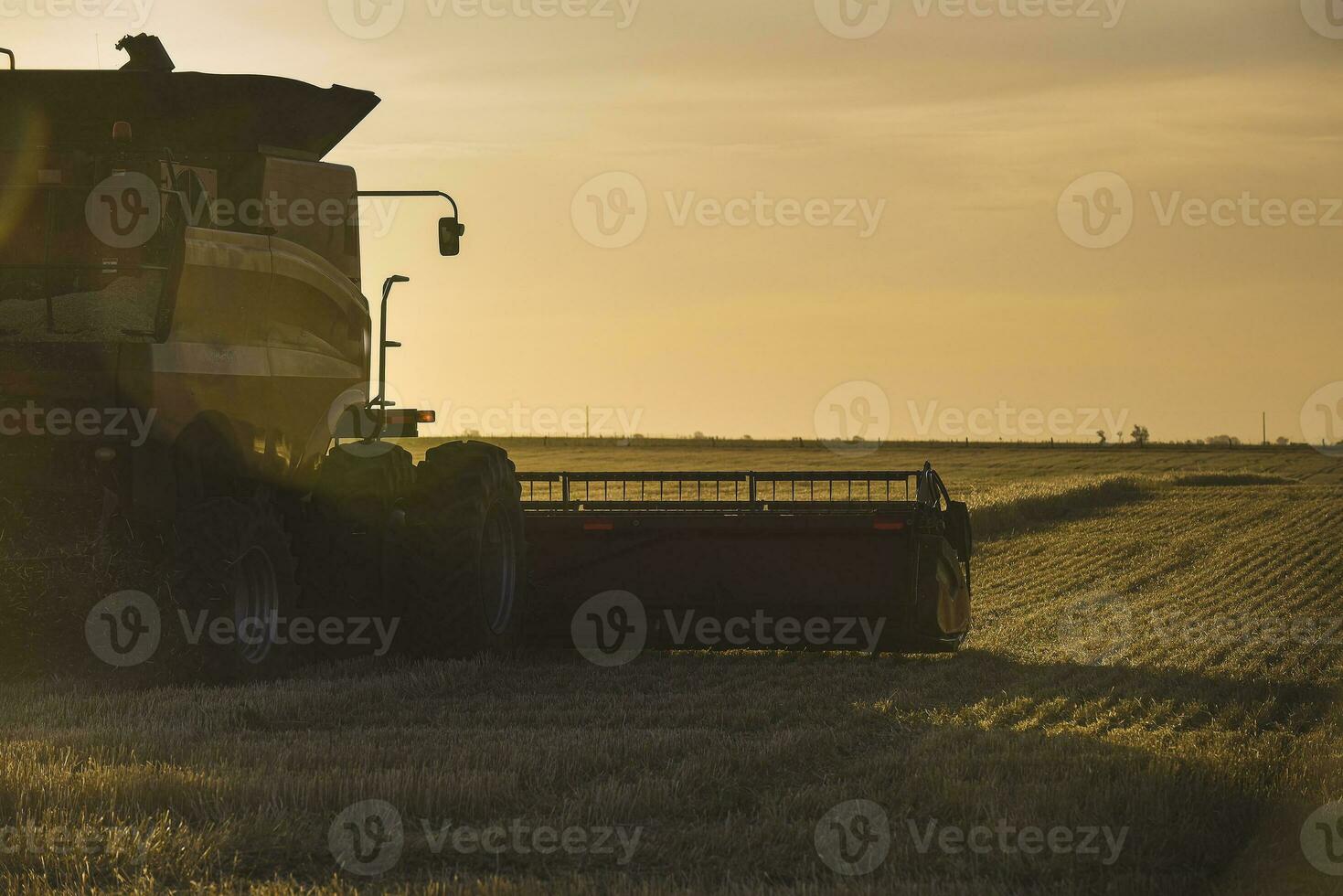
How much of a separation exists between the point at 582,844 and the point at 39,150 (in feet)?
18.7

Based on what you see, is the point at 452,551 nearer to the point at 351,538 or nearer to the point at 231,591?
the point at 351,538

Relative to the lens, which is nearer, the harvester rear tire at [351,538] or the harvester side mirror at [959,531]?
the harvester rear tire at [351,538]

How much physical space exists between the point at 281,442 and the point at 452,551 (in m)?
1.47

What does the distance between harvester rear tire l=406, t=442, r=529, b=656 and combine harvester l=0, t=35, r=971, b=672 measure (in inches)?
0.7

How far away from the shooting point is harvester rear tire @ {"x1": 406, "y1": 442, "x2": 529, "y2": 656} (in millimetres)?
11383

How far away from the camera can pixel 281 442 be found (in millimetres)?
10547

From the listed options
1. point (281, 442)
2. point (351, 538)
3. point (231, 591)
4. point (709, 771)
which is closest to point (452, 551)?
point (351, 538)

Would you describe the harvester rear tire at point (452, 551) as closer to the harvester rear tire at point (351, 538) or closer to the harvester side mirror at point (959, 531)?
the harvester rear tire at point (351, 538)

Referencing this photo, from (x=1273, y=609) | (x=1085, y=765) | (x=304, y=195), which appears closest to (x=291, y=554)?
(x=304, y=195)

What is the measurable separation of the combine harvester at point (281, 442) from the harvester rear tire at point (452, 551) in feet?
0.06

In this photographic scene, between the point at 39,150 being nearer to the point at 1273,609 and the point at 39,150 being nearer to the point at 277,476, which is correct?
the point at 277,476

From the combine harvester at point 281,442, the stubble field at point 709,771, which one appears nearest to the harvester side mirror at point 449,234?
the combine harvester at point 281,442

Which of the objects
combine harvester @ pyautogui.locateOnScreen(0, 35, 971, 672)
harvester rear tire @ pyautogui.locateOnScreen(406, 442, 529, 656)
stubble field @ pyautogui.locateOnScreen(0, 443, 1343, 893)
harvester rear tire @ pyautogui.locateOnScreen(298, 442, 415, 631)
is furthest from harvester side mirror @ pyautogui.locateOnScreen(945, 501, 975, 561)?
harvester rear tire @ pyautogui.locateOnScreen(298, 442, 415, 631)

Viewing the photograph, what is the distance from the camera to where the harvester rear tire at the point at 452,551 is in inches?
448
